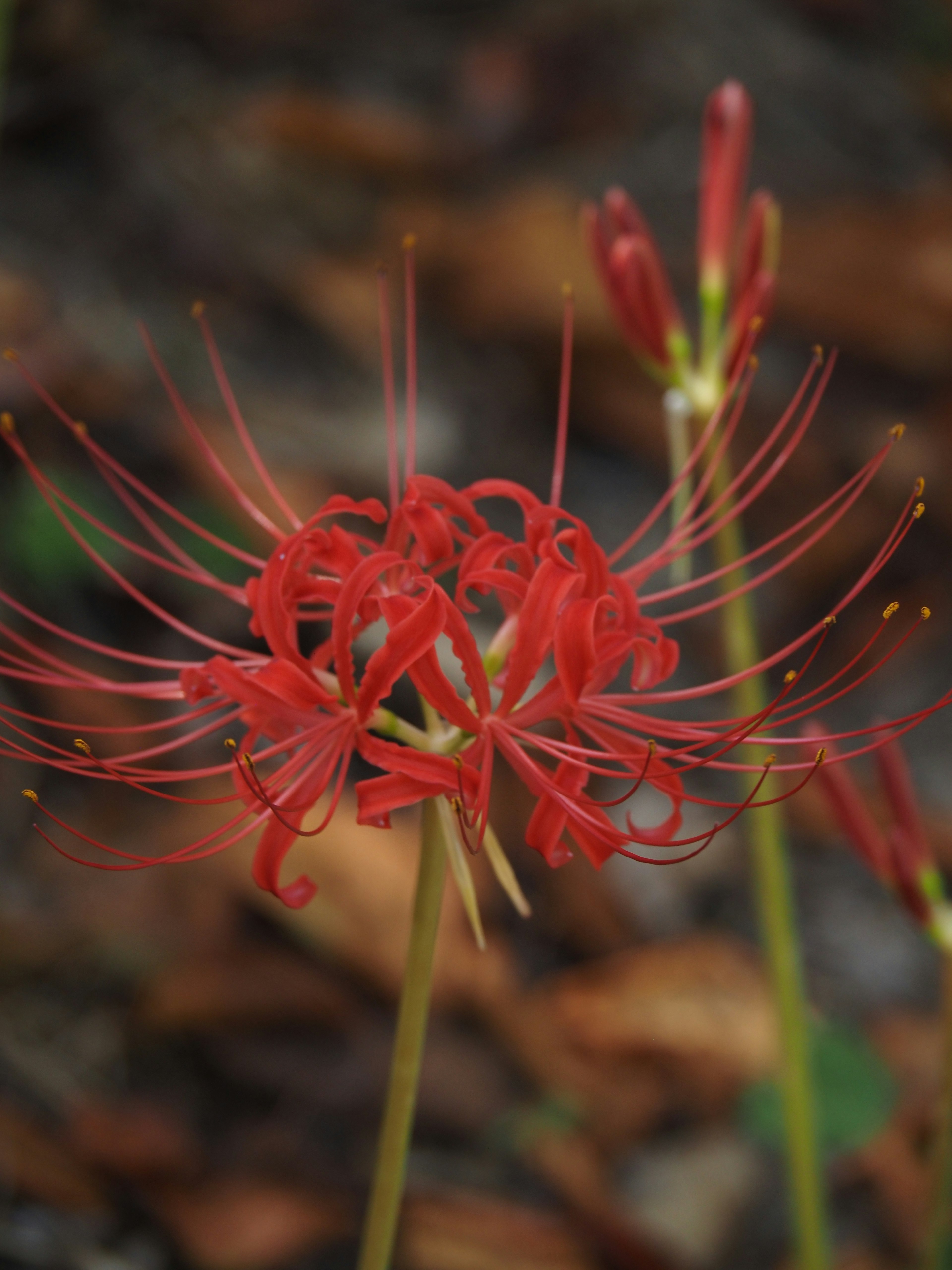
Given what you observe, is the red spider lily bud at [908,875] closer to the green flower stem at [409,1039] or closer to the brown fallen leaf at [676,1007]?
the green flower stem at [409,1039]

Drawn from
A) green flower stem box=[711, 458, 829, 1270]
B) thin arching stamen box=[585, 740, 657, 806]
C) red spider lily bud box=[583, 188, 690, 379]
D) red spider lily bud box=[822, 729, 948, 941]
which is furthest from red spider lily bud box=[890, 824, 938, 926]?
red spider lily bud box=[583, 188, 690, 379]

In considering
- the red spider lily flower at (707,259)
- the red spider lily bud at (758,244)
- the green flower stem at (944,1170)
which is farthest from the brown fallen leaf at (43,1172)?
the red spider lily bud at (758,244)

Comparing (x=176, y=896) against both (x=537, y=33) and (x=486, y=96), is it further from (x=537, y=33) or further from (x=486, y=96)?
(x=537, y=33)

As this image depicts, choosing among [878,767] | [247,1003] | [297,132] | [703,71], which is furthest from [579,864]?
[703,71]

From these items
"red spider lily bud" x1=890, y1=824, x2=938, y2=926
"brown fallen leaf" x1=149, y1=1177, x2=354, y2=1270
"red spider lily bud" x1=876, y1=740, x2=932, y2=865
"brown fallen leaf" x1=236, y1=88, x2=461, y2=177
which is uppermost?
"brown fallen leaf" x1=236, y1=88, x2=461, y2=177

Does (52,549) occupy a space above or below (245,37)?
below

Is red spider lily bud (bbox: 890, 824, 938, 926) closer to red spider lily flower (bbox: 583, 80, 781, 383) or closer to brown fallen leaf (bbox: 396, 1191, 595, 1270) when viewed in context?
red spider lily flower (bbox: 583, 80, 781, 383)
